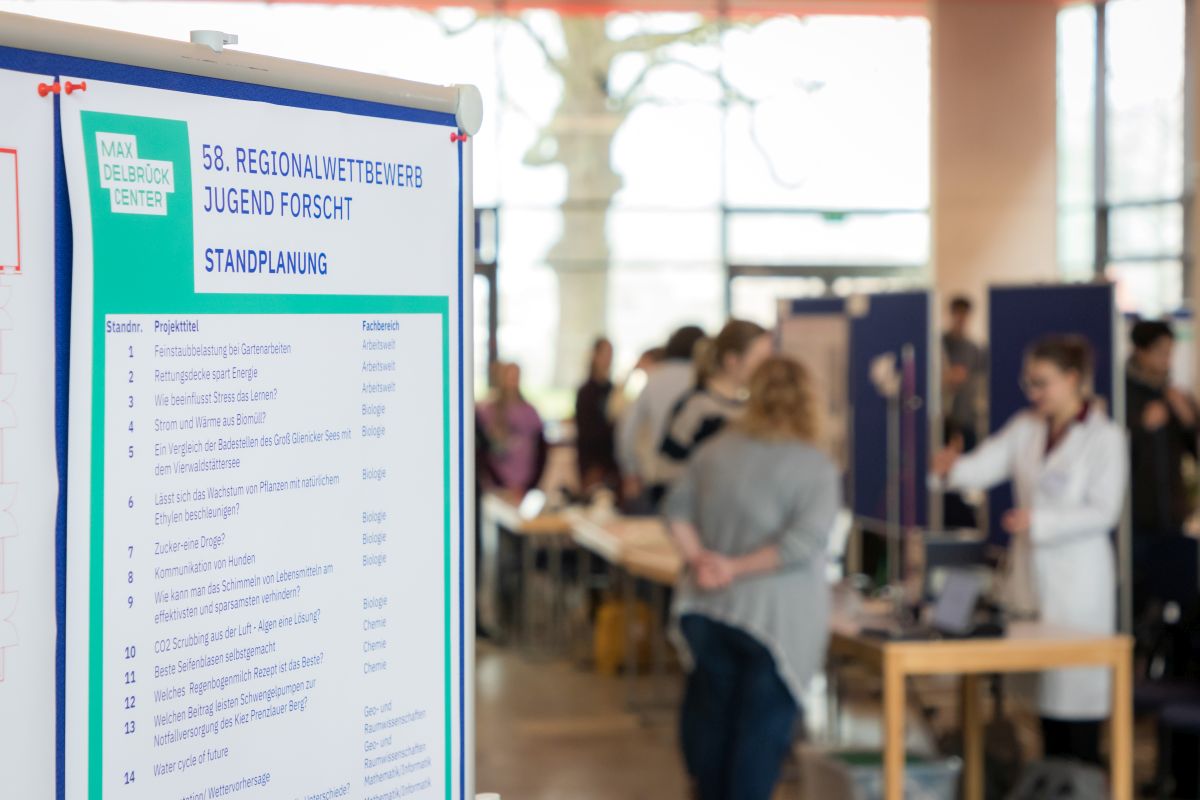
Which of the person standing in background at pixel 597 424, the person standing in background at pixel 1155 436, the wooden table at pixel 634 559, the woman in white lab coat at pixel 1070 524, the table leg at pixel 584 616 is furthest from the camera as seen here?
the person standing in background at pixel 597 424

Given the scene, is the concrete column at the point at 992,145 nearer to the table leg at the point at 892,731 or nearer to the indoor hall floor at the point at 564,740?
the indoor hall floor at the point at 564,740

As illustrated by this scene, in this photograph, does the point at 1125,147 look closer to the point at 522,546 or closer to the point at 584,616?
the point at 584,616

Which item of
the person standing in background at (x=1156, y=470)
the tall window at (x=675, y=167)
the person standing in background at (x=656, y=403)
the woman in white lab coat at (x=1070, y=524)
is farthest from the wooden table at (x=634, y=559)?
the tall window at (x=675, y=167)

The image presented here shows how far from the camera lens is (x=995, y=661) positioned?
4324 millimetres

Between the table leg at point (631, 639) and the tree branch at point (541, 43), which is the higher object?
the tree branch at point (541, 43)

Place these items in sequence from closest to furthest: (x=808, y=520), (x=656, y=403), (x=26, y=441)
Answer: (x=26, y=441) < (x=808, y=520) < (x=656, y=403)

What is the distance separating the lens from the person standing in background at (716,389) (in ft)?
16.9

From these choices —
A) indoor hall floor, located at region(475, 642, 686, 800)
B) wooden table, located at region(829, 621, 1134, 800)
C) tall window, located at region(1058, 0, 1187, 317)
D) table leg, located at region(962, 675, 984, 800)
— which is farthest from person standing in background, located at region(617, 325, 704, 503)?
tall window, located at region(1058, 0, 1187, 317)

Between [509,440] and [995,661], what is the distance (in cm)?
448

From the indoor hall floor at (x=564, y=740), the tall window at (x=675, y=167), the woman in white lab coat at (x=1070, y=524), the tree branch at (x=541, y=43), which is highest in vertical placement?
the tree branch at (x=541, y=43)

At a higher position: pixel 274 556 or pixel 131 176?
pixel 131 176

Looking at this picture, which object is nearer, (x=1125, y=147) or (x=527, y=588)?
(x=527, y=588)

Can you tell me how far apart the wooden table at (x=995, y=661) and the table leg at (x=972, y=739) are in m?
0.53

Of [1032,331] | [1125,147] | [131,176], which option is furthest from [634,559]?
[1125,147]
